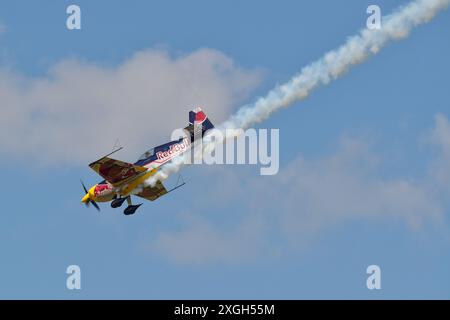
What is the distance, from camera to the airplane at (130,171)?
52.1 meters

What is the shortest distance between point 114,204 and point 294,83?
11.5 meters

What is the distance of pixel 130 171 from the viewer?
172 feet

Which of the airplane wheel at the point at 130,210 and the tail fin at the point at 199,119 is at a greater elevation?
the tail fin at the point at 199,119

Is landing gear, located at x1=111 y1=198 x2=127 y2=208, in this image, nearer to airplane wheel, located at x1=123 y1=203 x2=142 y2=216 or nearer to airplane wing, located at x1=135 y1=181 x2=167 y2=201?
airplane wheel, located at x1=123 y1=203 x2=142 y2=216

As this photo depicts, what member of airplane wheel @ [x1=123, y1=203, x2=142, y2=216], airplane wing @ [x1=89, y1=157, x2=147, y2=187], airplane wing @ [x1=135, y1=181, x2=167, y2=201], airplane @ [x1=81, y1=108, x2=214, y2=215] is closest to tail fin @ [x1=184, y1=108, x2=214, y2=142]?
airplane @ [x1=81, y1=108, x2=214, y2=215]

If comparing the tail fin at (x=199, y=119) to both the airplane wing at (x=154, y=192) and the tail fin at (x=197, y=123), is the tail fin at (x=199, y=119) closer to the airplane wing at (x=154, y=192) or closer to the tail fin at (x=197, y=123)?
the tail fin at (x=197, y=123)

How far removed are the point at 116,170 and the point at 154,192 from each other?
15.2ft

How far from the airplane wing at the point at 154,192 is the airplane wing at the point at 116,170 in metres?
3.35

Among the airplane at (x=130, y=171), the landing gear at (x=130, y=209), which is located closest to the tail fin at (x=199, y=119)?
the airplane at (x=130, y=171)

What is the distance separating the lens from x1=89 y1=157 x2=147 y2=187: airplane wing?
2040 inches
